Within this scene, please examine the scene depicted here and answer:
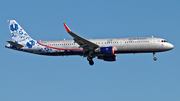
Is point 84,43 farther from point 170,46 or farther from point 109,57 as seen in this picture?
point 170,46

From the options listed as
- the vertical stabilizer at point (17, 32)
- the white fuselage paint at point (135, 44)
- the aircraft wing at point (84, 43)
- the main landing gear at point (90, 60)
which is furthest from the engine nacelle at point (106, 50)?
the vertical stabilizer at point (17, 32)

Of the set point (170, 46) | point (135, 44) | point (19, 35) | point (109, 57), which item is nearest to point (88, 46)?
point (109, 57)

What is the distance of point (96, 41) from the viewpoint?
58844 mm

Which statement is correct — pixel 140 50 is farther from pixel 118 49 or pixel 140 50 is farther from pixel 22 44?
pixel 22 44

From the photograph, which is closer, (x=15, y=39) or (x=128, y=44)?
(x=128, y=44)

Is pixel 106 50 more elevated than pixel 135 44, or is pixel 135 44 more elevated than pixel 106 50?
pixel 135 44

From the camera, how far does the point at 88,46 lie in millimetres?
57000

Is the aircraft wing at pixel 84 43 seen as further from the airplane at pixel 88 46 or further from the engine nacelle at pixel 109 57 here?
the engine nacelle at pixel 109 57

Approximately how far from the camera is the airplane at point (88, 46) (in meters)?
56.3

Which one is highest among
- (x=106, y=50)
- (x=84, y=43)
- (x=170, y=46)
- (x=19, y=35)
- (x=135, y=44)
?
(x=19, y=35)

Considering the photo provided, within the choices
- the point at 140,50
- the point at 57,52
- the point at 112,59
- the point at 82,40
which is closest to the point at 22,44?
the point at 57,52

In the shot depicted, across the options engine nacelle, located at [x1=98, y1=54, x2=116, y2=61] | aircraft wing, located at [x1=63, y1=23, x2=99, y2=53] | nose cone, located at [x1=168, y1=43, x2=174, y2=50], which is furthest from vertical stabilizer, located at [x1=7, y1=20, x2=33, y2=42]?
nose cone, located at [x1=168, y1=43, x2=174, y2=50]

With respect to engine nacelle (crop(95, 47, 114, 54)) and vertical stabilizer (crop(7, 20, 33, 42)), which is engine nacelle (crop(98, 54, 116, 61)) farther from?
vertical stabilizer (crop(7, 20, 33, 42))

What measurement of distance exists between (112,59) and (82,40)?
358 inches
